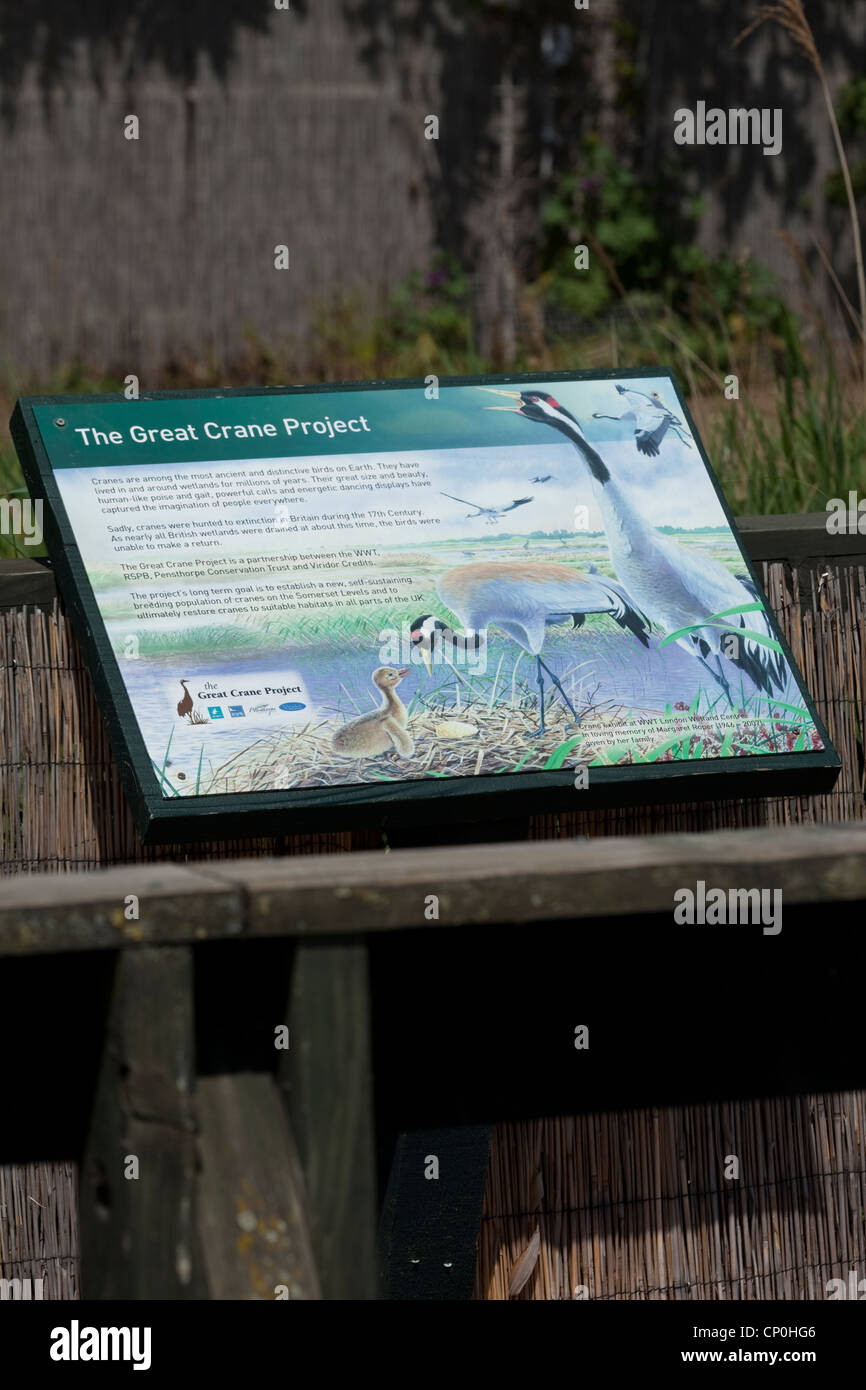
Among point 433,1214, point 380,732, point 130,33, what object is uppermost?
point 130,33

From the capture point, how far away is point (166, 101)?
7.18 metres

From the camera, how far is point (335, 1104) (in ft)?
4.69

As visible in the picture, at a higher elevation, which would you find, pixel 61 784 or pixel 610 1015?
pixel 61 784

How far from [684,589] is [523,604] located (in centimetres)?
25

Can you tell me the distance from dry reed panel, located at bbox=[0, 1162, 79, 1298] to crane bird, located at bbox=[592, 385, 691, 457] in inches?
55.4

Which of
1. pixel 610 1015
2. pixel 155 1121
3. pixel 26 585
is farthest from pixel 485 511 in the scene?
pixel 155 1121

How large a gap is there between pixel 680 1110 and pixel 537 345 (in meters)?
4.42

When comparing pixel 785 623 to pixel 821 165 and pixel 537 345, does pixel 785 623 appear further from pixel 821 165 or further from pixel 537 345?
pixel 821 165

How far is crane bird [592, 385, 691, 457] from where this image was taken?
271 cm

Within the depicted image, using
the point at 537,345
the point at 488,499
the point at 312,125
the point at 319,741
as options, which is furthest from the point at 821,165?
the point at 319,741

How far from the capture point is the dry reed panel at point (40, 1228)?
2.73 meters

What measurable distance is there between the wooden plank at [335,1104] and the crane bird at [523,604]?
3.11 ft
